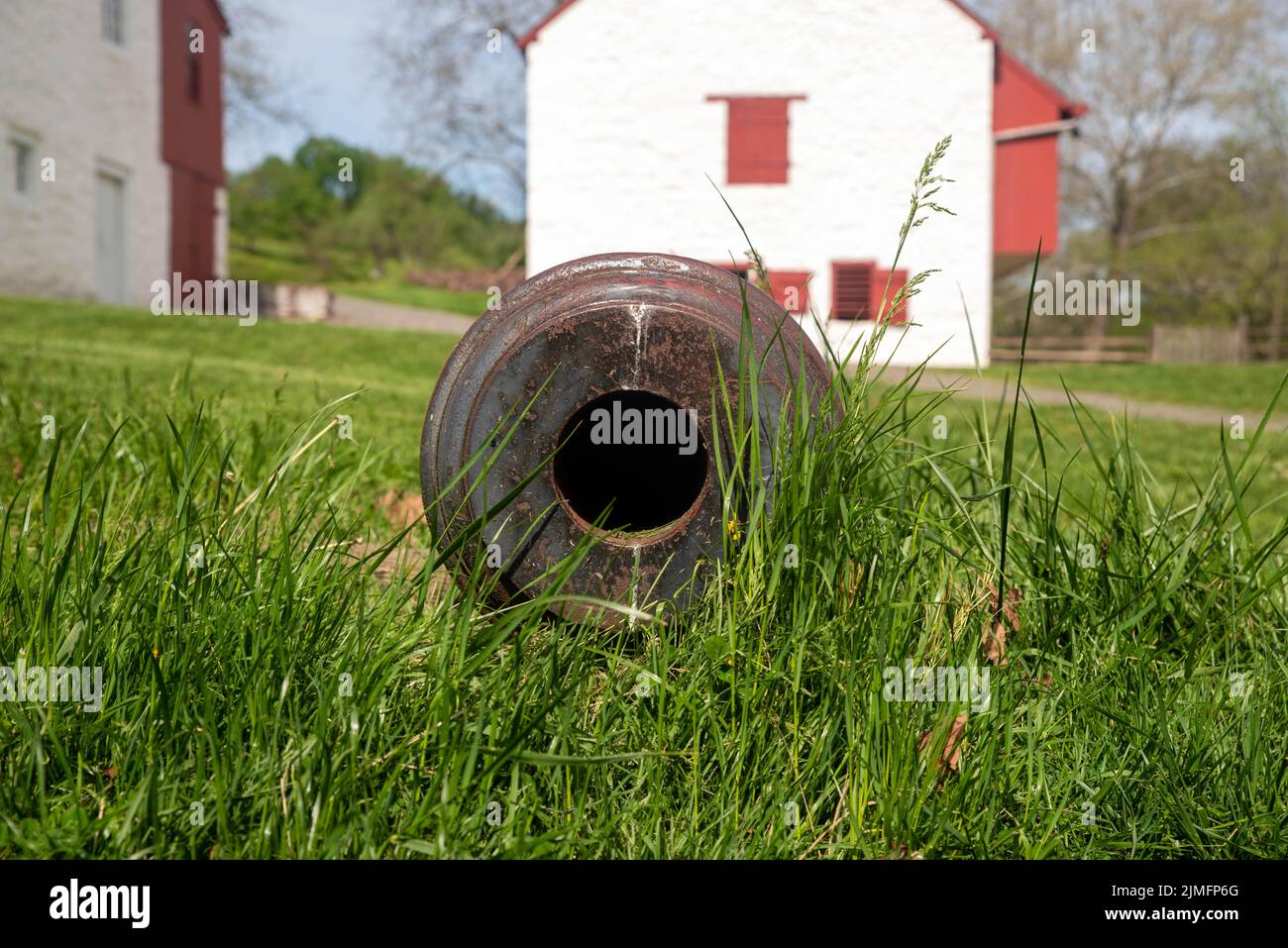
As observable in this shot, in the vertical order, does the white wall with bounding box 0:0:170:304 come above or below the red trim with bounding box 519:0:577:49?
below

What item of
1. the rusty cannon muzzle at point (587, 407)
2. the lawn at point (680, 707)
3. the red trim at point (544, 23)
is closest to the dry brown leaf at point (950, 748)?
the lawn at point (680, 707)

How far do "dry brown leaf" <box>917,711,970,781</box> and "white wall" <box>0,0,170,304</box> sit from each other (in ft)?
→ 69.3

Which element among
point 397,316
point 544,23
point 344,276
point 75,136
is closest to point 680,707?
point 544,23

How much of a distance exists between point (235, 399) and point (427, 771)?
6.13m

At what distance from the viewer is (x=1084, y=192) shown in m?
40.4

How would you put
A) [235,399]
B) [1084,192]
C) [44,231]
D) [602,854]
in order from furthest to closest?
[1084,192]
[44,231]
[235,399]
[602,854]

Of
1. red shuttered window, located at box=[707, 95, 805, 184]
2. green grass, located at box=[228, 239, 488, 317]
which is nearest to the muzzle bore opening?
red shuttered window, located at box=[707, 95, 805, 184]

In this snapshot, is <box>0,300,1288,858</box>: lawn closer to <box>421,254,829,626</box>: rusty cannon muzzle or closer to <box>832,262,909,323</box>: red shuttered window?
<box>421,254,829,626</box>: rusty cannon muzzle

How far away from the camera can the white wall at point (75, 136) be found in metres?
19.3

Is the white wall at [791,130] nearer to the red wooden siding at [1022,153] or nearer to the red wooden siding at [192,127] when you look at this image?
the red wooden siding at [1022,153]

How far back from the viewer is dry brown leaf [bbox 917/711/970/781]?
7.72 ft

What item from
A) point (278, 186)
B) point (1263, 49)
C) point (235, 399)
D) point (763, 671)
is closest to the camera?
point (763, 671)
